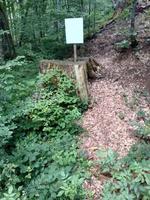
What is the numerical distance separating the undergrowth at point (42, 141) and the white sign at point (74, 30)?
0.74 m

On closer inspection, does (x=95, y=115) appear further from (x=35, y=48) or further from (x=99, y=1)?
(x=99, y=1)

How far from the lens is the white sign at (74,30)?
254 inches

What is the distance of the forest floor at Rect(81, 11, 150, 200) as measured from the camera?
5297 millimetres

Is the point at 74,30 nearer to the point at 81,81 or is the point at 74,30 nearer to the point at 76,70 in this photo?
the point at 76,70

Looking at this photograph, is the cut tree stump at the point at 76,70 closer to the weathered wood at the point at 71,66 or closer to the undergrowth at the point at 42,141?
the weathered wood at the point at 71,66

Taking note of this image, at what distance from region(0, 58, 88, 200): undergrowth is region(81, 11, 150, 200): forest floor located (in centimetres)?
22

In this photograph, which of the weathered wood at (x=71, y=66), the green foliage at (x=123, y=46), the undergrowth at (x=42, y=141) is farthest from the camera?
the green foliage at (x=123, y=46)

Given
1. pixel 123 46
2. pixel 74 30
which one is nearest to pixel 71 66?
pixel 74 30

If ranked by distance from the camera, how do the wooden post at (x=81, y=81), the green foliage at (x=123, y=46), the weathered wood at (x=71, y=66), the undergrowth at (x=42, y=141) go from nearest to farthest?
the undergrowth at (x=42, y=141) < the wooden post at (x=81, y=81) < the weathered wood at (x=71, y=66) < the green foliage at (x=123, y=46)

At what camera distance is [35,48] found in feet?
31.9

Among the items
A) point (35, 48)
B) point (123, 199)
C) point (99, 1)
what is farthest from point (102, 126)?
point (99, 1)

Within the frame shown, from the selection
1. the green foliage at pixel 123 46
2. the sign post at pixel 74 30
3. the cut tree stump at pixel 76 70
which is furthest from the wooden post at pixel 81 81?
the green foliage at pixel 123 46

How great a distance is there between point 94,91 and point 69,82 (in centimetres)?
84

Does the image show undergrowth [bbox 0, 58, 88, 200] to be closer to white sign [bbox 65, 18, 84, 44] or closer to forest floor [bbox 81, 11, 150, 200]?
forest floor [bbox 81, 11, 150, 200]
